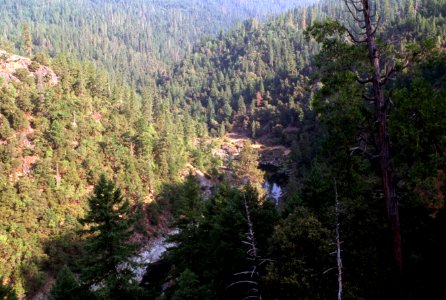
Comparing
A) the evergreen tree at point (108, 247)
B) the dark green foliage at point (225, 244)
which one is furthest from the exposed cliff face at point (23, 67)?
the evergreen tree at point (108, 247)

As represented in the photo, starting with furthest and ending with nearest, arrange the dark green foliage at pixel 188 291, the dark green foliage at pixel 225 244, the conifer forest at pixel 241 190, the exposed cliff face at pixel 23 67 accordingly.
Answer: the exposed cliff face at pixel 23 67 → the dark green foliage at pixel 225 244 → the dark green foliage at pixel 188 291 → the conifer forest at pixel 241 190

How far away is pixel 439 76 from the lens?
77250mm

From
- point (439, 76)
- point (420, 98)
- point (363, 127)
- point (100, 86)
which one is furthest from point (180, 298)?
point (439, 76)

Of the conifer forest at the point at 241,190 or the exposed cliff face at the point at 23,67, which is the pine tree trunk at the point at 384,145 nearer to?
the conifer forest at the point at 241,190

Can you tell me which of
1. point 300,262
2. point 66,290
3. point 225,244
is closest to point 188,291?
point 225,244

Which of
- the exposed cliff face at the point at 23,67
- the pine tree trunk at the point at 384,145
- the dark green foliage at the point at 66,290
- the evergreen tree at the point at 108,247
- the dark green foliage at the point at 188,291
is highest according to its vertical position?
the exposed cliff face at the point at 23,67

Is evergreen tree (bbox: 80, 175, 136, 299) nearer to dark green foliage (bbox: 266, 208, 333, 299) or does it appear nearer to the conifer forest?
the conifer forest

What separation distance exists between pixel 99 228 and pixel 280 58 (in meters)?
171

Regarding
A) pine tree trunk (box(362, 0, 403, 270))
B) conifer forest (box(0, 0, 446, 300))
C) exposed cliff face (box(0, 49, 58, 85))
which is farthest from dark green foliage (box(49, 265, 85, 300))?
exposed cliff face (box(0, 49, 58, 85))

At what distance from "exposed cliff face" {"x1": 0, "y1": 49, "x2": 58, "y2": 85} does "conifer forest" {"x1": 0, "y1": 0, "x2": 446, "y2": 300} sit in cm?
→ 29

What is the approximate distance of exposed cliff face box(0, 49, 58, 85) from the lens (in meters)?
60.3

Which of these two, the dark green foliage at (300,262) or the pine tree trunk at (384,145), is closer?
the pine tree trunk at (384,145)

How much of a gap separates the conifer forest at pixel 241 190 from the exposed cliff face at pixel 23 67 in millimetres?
287

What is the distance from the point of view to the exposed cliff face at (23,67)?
6035 centimetres
